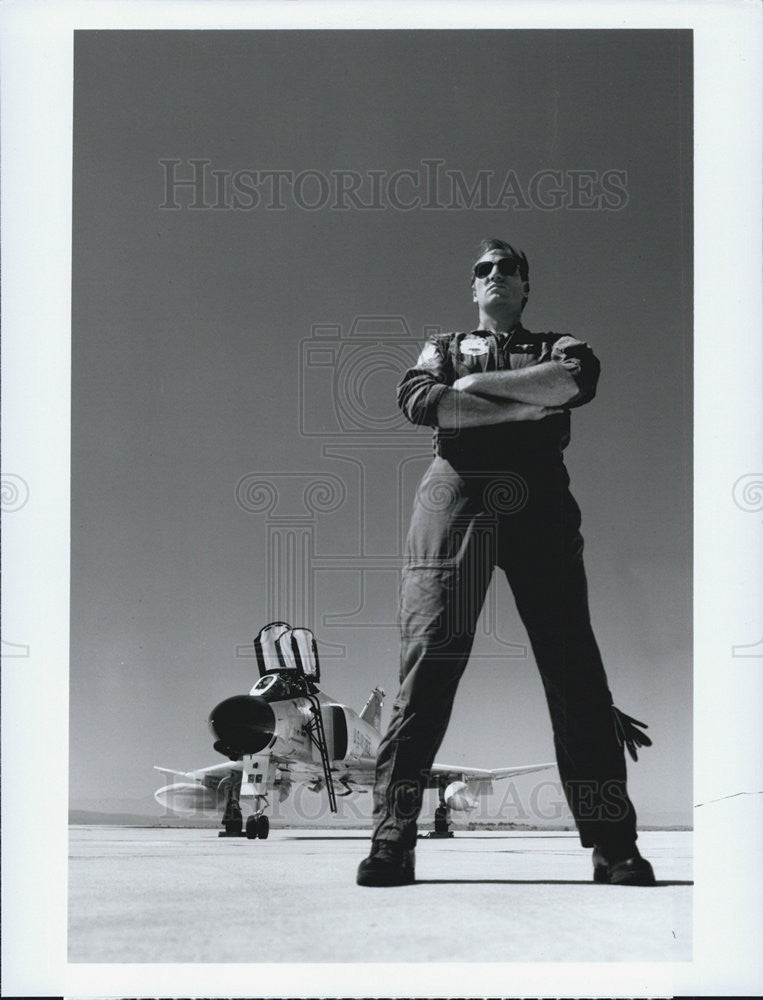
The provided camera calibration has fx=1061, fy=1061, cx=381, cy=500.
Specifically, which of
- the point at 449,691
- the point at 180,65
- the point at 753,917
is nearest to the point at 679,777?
the point at 753,917

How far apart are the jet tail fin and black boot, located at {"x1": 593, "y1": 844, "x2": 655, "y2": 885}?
1169 millimetres

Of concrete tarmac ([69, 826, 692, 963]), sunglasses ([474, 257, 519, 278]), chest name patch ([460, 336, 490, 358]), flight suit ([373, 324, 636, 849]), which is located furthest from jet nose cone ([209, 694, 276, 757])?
sunglasses ([474, 257, 519, 278])

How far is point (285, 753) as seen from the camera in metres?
7.03

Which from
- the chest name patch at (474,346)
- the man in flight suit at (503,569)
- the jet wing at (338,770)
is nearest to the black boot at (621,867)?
the man in flight suit at (503,569)

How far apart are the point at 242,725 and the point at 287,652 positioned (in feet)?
2.24

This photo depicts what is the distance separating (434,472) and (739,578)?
4.97 ft

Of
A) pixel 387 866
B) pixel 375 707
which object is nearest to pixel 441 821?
pixel 387 866

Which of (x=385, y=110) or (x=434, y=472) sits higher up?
(x=385, y=110)

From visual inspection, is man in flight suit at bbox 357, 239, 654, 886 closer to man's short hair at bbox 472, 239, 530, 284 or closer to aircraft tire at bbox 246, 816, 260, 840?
man's short hair at bbox 472, 239, 530, 284

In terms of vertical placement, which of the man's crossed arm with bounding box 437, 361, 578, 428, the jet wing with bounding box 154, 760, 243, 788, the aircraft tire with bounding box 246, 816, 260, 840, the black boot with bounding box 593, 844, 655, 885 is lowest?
the aircraft tire with bounding box 246, 816, 260, 840

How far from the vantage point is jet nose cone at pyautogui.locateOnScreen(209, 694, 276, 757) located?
5.81m

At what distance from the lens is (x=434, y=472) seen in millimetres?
5094

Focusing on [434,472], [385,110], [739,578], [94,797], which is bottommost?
[94,797]

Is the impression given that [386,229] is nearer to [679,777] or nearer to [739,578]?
[739,578]
